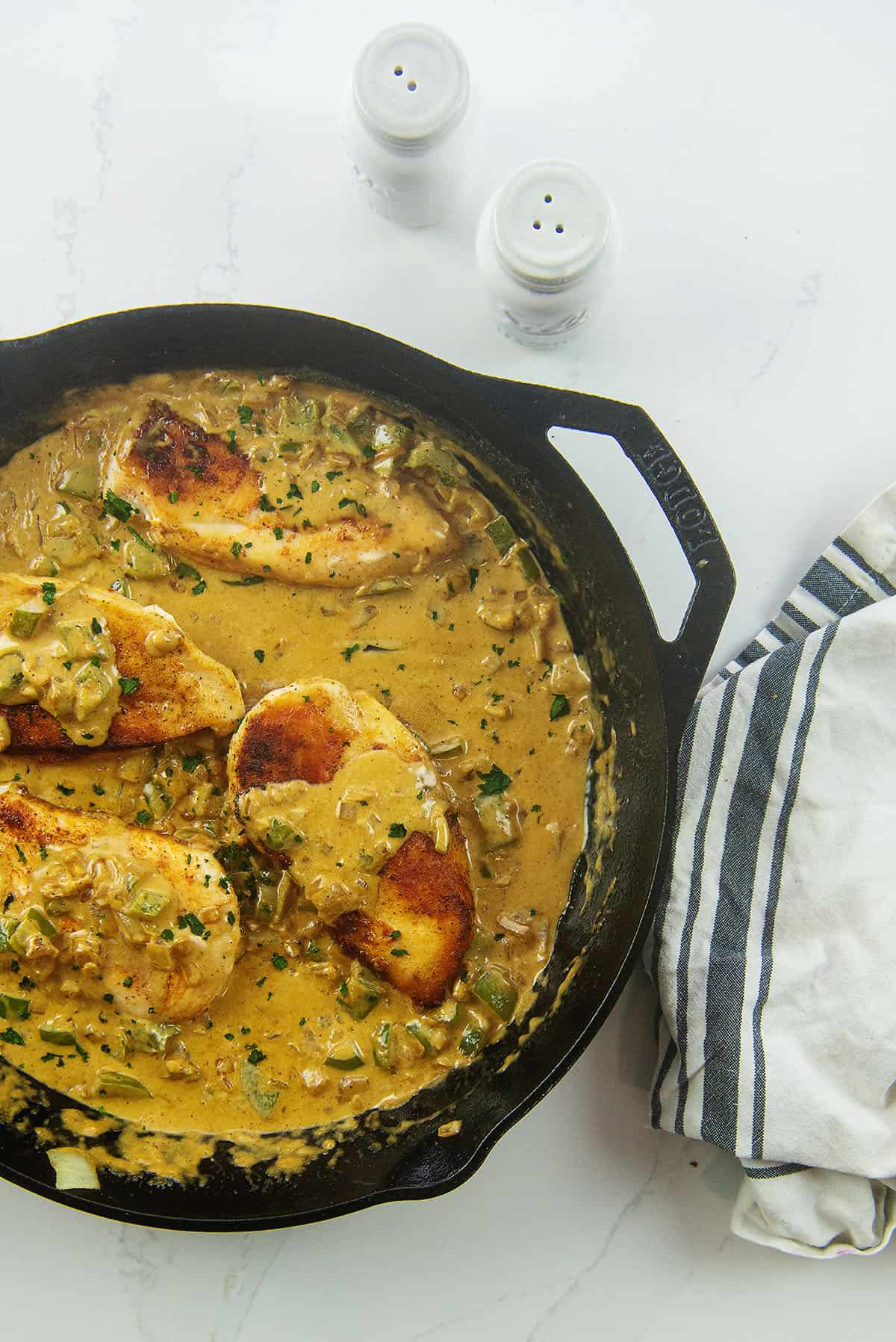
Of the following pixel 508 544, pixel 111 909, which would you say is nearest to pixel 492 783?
pixel 508 544

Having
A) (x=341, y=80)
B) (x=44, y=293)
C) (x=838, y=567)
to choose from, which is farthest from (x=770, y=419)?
(x=44, y=293)

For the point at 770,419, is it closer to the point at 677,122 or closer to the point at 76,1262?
the point at 677,122

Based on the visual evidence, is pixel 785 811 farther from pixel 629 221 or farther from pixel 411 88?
pixel 411 88

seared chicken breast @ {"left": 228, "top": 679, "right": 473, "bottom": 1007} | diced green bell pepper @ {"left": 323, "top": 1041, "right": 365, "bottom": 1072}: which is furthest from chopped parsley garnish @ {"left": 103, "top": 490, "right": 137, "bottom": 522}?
diced green bell pepper @ {"left": 323, "top": 1041, "right": 365, "bottom": 1072}

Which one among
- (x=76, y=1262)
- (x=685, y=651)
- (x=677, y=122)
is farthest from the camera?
(x=677, y=122)

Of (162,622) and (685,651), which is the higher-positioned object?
(685,651)

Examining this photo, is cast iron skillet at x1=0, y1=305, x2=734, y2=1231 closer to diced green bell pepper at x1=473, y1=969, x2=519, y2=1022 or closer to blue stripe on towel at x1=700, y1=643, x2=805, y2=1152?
diced green bell pepper at x1=473, y1=969, x2=519, y2=1022
